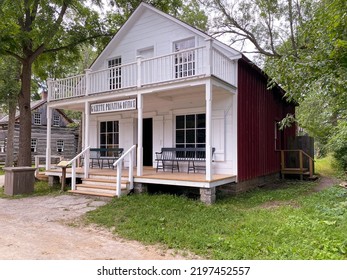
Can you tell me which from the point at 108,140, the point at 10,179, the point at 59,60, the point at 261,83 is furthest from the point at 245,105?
the point at 59,60

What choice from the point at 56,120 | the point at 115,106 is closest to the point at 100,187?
the point at 115,106

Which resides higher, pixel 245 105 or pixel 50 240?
pixel 245 105

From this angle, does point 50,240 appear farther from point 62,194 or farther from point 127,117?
point 127,117

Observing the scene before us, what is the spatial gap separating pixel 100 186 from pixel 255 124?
19.3ft

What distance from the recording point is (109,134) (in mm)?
12258

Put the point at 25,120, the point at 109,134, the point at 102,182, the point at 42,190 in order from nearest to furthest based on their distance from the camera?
1. the point at 102,182
2. the point at 42,190
3. the point at 25,120
4. the point at 109,134

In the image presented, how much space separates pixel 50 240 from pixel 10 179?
5310mm

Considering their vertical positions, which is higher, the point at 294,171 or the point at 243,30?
the point at 243,30

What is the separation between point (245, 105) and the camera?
31.2 ft

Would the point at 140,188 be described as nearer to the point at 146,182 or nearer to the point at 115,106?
the point at 146,182

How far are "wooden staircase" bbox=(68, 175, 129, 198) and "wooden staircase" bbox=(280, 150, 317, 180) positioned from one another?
25.8 feet

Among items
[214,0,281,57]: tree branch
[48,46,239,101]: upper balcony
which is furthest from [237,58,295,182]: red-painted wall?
[214,0,281,57]: tree branch

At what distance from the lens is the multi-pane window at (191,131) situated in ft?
31.9

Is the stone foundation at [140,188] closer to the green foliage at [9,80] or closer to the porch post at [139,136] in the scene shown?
the porch post at [139,136]
